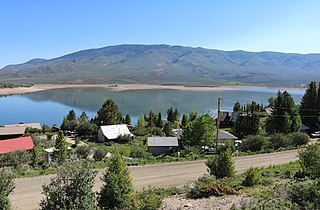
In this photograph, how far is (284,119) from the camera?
41.2 meters

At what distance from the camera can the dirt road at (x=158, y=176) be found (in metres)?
14.0

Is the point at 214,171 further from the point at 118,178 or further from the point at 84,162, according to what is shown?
the point at 84,162

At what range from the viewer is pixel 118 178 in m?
10.7

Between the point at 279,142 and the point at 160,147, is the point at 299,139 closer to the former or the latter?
the point at 279,142

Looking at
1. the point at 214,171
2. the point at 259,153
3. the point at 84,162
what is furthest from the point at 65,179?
the point at 259,153

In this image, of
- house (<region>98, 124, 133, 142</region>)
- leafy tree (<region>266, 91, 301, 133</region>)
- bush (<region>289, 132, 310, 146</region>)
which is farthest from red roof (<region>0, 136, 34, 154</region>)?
leafy tree (<region>266, 91, 301, 133</region>)

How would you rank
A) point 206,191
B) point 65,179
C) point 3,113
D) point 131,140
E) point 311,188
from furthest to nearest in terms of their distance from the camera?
point 3,113, point 131,140, point 206,191, point 311,188, point 65,179

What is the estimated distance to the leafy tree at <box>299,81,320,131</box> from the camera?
47494mm

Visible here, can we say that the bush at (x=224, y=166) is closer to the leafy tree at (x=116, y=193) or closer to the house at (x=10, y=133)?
the leafy tree at (x=116, y=193)

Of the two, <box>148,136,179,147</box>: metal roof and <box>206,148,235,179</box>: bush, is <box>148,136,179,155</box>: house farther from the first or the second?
<box>206,148,235,179</box>: bush

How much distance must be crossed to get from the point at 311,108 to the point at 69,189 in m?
47.6

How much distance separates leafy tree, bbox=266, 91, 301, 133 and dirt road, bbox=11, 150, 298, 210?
16158mm

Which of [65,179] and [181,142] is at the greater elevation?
[65,179]

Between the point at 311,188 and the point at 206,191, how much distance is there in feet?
12.5
